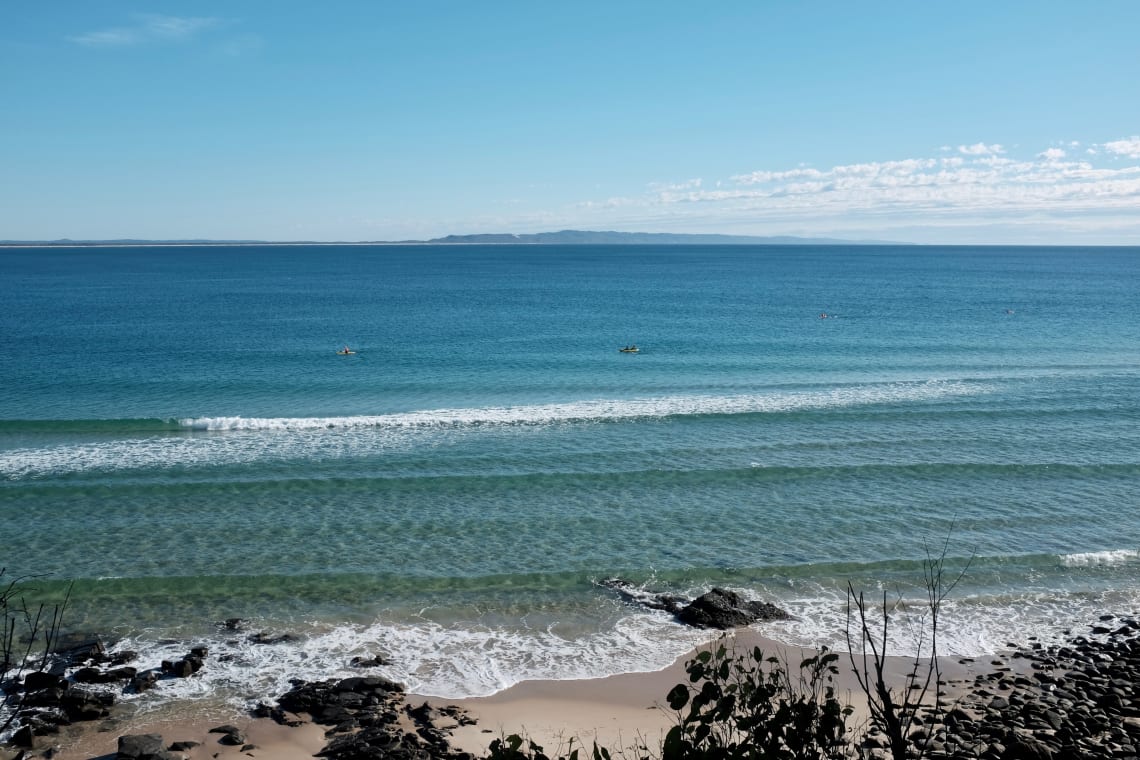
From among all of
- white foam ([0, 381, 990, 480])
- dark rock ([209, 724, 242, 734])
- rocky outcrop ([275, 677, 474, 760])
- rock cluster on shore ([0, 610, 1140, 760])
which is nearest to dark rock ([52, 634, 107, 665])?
rock cluster on shore ([0, 610, 1140, 760])

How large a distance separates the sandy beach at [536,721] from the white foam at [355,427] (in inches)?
587

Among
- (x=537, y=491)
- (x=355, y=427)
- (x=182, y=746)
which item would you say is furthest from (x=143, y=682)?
(x=355, y=427)

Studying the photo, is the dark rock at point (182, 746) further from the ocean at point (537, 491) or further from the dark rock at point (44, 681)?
the dark rock at point (44, 681)

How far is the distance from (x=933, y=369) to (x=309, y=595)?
3488 centimetres

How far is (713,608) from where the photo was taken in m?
17.3

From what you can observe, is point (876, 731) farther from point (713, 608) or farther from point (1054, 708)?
point (713, 608)

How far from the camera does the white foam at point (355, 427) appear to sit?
2784 centimetres

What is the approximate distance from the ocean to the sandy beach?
535mm

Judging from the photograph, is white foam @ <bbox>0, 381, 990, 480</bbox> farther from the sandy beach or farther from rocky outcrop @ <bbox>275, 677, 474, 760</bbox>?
the sandy beach

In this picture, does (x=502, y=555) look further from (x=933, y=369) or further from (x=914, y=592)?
(x=933, y=369)

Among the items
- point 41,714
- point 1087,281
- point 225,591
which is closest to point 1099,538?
point 225,591

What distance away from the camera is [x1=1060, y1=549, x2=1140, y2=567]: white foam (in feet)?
65.9

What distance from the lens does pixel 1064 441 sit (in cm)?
2989

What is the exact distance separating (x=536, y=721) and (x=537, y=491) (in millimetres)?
11340
